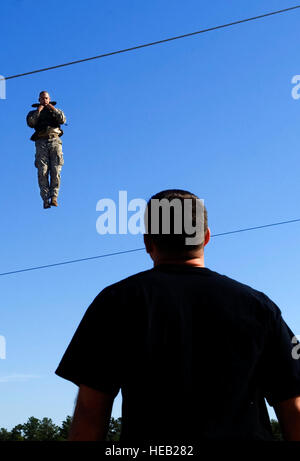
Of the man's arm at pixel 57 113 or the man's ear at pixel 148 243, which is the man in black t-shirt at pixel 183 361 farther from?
the man's arm at pixel 57 113

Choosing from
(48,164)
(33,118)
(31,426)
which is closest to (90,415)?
(33,118)

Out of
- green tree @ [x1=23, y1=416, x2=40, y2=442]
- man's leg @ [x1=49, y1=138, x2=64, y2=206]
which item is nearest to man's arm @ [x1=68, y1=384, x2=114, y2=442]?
man's leg @ [x1=49, y1=138, x2=64, y2=206]

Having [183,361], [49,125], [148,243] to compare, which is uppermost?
[49,125]

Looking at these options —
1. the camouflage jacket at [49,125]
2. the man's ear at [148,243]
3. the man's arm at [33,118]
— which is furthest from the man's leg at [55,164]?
the man's ear at [148,243]

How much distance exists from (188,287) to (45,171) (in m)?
9.69

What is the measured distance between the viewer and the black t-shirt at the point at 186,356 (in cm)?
225

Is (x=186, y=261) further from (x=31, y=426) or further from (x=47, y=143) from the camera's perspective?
(x=31, y=426)

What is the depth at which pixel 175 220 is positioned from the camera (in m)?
2.56

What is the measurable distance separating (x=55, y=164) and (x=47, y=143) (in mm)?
433

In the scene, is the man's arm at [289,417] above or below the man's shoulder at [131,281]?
below

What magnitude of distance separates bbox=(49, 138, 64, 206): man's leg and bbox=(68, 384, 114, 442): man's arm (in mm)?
9408

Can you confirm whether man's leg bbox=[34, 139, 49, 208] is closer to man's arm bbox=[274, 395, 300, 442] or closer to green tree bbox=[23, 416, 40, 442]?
man's arm bbox=[274, 395, 300, 442]
